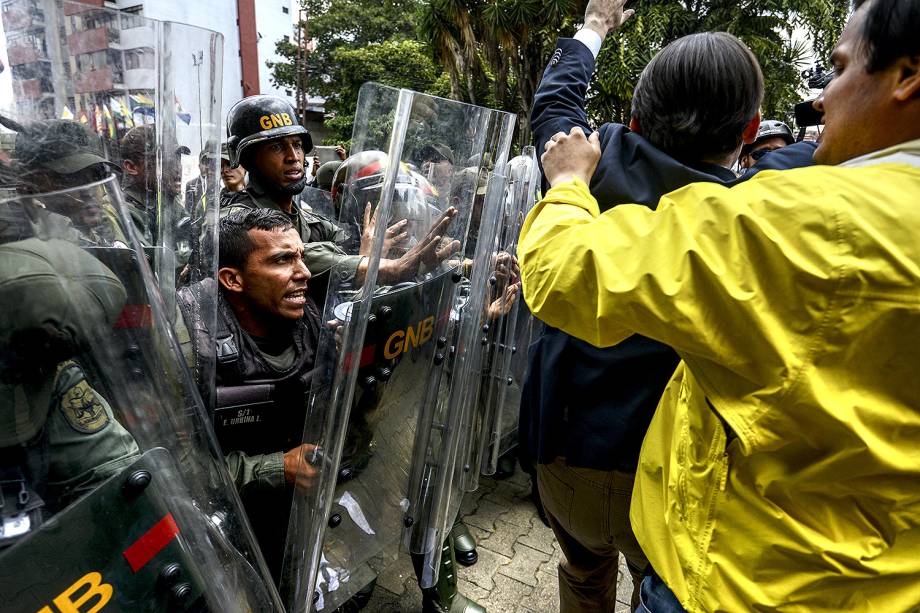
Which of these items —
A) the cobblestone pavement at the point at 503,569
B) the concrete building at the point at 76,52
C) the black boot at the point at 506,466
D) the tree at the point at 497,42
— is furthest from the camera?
the tree at the point at 497,42

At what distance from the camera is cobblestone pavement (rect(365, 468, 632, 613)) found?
2564mm

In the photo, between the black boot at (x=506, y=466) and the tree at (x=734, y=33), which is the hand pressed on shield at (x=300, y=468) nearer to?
the black boot at (x=506, y=466)

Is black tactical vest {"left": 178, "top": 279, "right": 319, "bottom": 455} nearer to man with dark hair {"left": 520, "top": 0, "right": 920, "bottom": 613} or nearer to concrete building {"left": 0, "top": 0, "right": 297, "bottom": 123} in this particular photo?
concrete building {"left": 0, "top": 0, "right": 297, "bottom": 123}

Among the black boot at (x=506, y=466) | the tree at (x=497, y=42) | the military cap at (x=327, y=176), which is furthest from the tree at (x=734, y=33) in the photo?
the black boot at (x=506, y=466)

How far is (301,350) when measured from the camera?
72.7 inches

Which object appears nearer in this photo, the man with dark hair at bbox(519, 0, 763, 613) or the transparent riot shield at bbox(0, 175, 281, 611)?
the transparent riot shield at bbox(0, 175, 281, 611)

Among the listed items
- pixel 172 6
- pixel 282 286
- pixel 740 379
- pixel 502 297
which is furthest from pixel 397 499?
pixel 172 6

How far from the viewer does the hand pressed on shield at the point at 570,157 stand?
1244mm

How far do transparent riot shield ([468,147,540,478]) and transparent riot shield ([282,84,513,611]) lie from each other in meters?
0.39

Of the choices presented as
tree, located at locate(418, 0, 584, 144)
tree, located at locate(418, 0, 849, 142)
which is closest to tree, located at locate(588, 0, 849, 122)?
tree, located at locate(418, 0, 849, 142)

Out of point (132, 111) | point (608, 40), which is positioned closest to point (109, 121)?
point (132, 111)

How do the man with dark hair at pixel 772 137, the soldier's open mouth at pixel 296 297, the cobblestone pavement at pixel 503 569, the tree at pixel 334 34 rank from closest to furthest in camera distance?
1. the soldier's open mouth at pixel 296 297
2. the cobblestone pavement at pixel 503 569
3. the man with dark hair at pixel 772 137
4. the tree at pixel 334 34

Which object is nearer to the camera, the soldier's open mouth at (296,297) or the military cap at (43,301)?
the military cap at (43,301)

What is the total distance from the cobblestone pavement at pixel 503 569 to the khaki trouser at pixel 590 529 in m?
0.75
